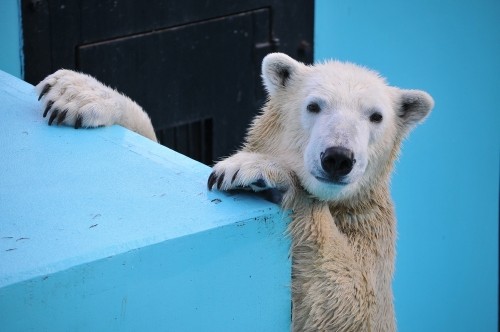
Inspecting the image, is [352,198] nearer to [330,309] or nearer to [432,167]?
[330,309]

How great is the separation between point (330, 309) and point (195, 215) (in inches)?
25.6

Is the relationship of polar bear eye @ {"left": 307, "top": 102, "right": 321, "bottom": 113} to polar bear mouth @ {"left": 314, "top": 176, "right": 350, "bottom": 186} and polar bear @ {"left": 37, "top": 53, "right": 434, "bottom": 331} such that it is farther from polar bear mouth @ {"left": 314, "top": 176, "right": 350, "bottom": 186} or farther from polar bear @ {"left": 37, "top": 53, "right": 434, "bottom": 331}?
polar bear mouth @ {"left": 314, "top": 176, "right": 350, "bottom": 186}

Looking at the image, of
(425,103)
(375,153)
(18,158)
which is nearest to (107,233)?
(18,158)

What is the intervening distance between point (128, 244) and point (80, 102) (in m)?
0.98

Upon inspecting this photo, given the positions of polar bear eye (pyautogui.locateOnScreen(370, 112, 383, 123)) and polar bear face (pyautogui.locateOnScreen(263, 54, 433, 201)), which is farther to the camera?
polar bear eye (pyautogui.locateOnScreen(370, 112, 383, 123))

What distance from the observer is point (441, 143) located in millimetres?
5668

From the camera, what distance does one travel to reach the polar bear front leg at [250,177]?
8.86 feet

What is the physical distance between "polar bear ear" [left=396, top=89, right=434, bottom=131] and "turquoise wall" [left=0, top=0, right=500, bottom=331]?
2007 mm

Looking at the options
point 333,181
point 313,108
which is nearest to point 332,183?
point 333,181

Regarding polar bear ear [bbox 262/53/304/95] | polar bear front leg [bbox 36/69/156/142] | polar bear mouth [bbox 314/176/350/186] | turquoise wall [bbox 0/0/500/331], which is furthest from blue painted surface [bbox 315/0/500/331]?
polar bear mouth [bbox 314/176/350/186]

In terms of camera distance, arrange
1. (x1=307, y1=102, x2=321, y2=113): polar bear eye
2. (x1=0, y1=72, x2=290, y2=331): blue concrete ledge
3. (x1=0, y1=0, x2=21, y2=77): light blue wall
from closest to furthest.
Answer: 1. (x1=0, y1=72, x2=290, y2=331): blue concrete ledge
2. (x1=307, y1=102, x2=321, y2=113): polar bear eye
3. (x1=0, y1=0, x2=21, y2=77): light blue wall

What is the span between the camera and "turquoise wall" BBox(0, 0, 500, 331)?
5.38m

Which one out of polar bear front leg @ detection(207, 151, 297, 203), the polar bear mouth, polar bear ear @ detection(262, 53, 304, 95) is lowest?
the polar bear mouth

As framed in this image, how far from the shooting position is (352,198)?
10.4 feet
